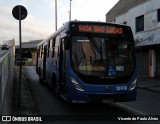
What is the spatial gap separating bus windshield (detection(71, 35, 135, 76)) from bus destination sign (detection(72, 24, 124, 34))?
0.73ft

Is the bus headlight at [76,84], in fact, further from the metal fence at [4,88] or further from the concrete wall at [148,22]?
the concrete wall at [148,22]

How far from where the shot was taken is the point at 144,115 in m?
10.4

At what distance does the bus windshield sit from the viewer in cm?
1089

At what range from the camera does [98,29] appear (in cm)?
1135

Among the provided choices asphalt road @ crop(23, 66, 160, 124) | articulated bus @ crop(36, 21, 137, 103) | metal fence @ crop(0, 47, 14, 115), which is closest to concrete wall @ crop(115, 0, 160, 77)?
asphalt road @ crop(23, 66, 160, 124)

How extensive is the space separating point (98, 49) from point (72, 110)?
2181 mm

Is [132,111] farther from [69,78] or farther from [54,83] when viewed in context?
[54,83]

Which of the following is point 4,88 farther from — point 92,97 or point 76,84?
point 92,97

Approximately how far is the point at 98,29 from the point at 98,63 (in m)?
1.19

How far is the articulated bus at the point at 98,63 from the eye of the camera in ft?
35.3

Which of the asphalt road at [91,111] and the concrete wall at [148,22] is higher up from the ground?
the concrete wall at [148,22]

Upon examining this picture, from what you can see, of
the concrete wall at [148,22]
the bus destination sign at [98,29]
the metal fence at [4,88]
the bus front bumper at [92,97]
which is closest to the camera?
the metal fence at [4,88]

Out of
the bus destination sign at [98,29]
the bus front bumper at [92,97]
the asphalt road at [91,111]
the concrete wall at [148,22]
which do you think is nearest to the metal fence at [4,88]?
the asphalt road at [91,111]

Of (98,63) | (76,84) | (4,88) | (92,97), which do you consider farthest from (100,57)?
(4,88)
